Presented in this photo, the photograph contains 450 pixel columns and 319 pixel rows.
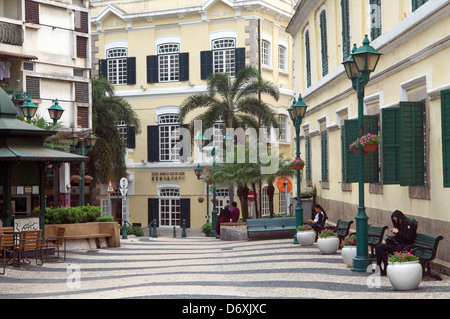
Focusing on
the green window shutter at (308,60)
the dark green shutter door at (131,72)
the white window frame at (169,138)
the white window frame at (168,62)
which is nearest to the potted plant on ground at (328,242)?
the green window shutter at (308,60)

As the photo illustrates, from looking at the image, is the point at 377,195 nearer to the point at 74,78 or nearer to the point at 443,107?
the point at 443,107

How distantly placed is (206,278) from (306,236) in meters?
6.18

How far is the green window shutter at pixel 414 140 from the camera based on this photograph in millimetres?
13688

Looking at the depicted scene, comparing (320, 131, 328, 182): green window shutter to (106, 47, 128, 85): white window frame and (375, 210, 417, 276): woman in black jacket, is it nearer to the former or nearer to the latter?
(375, 210, 417, 276): woman in black jacket

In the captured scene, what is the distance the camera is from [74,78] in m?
34.0

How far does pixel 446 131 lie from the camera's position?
1170 cm

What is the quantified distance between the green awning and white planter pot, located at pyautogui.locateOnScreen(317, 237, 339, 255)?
20.5 ft

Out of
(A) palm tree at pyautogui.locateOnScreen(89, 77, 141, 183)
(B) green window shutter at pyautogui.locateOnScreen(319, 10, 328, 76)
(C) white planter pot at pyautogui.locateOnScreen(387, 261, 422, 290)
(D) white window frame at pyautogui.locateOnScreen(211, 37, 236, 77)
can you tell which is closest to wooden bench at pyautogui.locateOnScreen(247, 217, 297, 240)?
(B) green window shutter at pyautogui.locateOnScreen(319, 10, 328, 76)

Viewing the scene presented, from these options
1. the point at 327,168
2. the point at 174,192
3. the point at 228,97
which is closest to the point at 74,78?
the point at 228,97

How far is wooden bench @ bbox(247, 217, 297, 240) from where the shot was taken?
2269 cm

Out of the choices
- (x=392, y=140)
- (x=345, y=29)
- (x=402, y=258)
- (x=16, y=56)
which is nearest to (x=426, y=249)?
(x=402, y=258)

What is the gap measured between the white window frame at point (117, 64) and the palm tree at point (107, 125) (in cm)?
350
